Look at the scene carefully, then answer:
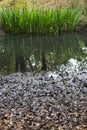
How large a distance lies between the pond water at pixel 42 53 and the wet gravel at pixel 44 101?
94 cm

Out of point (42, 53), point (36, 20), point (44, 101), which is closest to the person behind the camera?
point (44, 101)

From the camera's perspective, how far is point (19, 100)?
17.9ft

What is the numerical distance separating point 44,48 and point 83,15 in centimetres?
589

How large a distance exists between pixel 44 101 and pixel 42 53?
4809 mm

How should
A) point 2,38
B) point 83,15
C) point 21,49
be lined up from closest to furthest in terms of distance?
point 21,49
point 2,38
point 83,15

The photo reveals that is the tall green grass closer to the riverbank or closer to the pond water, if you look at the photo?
the riverbank

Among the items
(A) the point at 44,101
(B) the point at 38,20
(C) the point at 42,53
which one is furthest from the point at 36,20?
(A) the point at 44,101

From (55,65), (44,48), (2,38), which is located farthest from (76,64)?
(2,38)

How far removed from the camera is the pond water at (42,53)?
823 cm

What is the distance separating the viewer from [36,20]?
13.4m

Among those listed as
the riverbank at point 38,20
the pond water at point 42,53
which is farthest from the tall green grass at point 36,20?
the pond water at point 42,53

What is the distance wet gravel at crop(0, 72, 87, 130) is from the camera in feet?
14.8

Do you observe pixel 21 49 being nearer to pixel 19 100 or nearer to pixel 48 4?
pixel 19 100

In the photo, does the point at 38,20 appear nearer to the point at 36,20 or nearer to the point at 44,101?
the point at 36,20
